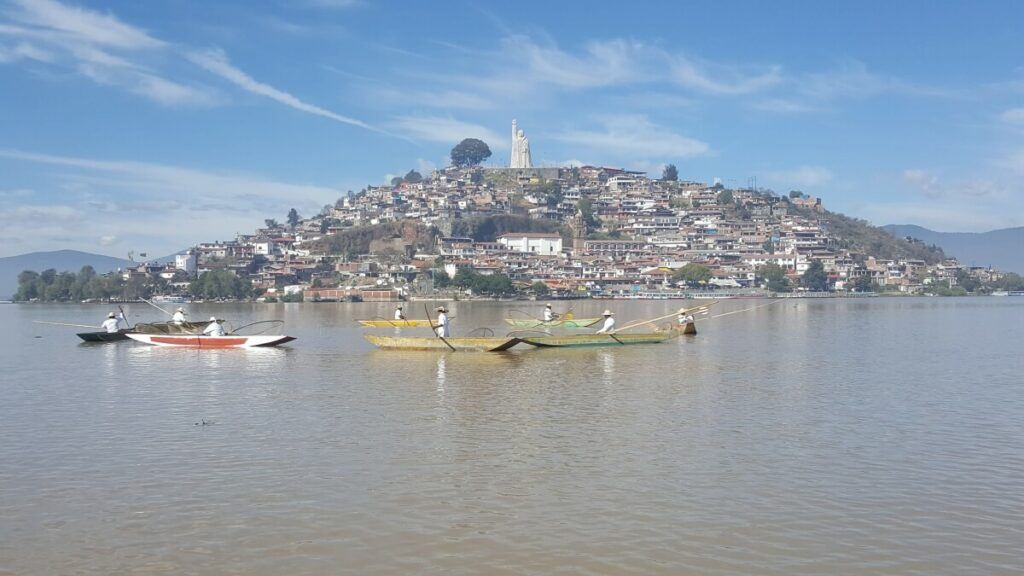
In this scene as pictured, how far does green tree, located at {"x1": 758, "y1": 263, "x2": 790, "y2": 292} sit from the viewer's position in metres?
123

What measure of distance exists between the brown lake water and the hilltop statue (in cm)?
17649

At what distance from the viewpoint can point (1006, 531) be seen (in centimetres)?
857

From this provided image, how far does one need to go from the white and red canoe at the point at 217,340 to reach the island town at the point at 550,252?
7637 centimetres

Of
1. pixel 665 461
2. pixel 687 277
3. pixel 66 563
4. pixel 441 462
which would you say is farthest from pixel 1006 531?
pixel 687 277

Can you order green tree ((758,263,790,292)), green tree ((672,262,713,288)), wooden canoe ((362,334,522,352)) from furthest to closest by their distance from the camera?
1. green tree ((758,263,790,292))
2. green tree ((672,262,713,288))
3. wooden canoe ((362,334,522,352))

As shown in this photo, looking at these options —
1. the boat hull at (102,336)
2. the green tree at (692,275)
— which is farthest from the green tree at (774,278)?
the boat hull at (102,336)

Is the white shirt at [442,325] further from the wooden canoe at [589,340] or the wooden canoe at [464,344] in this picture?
the wooden canoe at [589,340]

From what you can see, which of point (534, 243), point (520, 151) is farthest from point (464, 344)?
point (520, 151)

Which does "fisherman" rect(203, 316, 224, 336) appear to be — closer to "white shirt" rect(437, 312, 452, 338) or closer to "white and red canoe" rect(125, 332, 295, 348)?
"white and red canoe" rect(125, 332, 295, 348)

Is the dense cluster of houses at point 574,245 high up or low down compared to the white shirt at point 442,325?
up

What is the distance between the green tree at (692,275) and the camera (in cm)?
12106

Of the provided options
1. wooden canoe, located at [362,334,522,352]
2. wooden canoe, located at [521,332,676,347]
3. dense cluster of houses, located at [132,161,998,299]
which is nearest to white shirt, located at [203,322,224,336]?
wooden canoe, located at [362,334,522,352]

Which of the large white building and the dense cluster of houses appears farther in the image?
the large white building

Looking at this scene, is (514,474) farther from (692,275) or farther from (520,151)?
(520,151)
